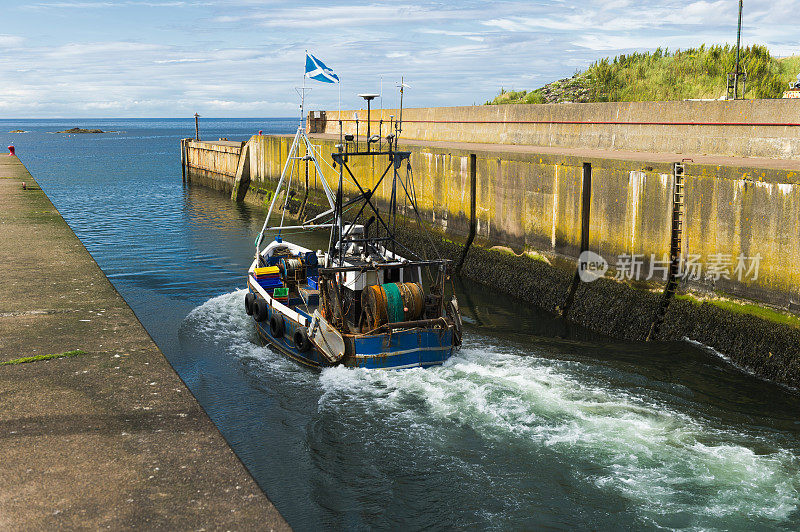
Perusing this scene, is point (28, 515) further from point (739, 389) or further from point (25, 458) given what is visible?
point (739, 389)

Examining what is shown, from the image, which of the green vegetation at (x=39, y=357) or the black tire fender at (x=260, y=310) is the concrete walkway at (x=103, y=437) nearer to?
the green vegetation at (x=39, y=357)

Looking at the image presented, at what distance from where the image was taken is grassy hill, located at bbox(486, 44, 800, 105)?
87.1 ft

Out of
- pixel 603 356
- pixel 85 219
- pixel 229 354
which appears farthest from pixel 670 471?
pixel 85 219

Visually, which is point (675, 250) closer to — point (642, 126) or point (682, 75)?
point (642, 126)

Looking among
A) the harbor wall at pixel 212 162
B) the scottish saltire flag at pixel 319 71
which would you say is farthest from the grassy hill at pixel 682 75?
the harbor wall at pixel 212 162

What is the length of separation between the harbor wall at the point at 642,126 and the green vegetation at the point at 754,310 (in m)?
4.59

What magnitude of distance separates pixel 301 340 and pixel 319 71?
865 centimetres

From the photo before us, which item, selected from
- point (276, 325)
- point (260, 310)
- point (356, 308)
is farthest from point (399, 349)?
point (260, 310)

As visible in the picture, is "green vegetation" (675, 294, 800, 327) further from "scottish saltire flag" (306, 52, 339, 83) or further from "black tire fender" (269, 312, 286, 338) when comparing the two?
"scottish saltire flag" (306, 52, 339, 83)

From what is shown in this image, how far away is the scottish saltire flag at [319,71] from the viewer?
1917 centimetres

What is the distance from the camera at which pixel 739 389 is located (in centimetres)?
1248

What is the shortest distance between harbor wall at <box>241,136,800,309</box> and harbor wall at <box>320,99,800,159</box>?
137 inches

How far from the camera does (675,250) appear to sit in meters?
14.8

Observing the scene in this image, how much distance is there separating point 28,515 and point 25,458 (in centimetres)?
84
